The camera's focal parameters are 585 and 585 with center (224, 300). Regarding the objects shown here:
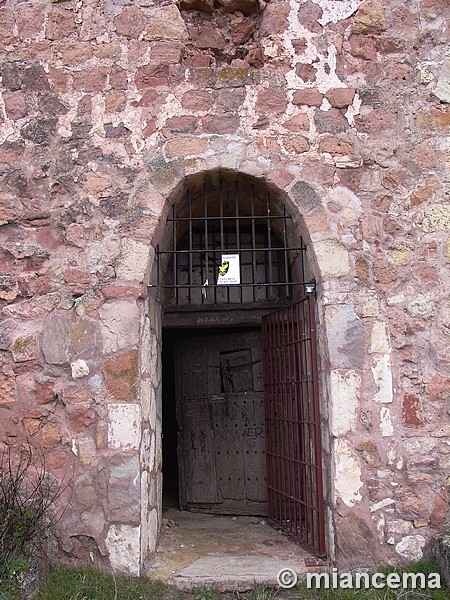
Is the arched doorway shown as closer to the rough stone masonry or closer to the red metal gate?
the red metal gate

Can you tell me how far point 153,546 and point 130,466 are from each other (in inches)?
24.4

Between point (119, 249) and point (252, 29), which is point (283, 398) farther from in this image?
point (252, 29)

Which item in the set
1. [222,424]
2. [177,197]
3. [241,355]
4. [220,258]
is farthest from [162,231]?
[222,424]

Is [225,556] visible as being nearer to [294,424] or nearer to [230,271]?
[294,424]

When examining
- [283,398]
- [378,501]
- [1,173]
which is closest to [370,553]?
[378,501]

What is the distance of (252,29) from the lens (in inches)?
156

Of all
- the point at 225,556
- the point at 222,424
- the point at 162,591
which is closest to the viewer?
the point at 162,591

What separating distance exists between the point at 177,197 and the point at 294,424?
171 cm

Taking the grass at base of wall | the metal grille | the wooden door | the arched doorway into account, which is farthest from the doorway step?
the metal grille

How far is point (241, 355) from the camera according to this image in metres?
5.07

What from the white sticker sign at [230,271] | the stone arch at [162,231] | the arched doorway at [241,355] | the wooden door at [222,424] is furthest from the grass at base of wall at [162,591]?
the white sticker sign at [230,271]

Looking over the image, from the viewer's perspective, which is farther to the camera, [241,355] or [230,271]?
[241,355]

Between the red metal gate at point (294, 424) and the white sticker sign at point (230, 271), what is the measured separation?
430mm

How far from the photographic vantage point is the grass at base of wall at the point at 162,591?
3020 mm
